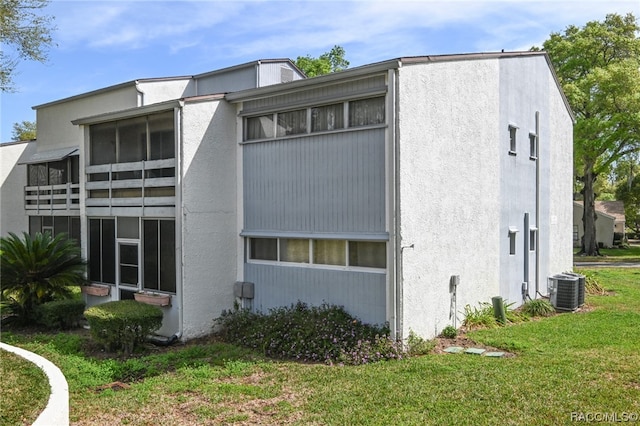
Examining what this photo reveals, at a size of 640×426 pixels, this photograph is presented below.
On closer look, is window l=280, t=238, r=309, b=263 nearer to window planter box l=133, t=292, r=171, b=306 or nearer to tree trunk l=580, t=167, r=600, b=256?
window planter box l=133, t=292, r=171, b=306

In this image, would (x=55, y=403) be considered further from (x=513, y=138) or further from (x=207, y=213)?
(x=513, y=138)

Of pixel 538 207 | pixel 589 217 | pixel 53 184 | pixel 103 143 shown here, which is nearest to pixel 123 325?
pixel 103 143

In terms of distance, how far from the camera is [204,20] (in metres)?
10.9

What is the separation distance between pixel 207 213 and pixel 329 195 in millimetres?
2913

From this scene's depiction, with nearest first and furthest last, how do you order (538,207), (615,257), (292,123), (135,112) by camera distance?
(292,123) → (135,112) → (538,207) → (615,257)

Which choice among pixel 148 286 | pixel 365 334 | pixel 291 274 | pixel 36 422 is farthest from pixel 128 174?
pixel 36 422

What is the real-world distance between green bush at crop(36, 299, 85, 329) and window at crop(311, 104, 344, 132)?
7.59 m

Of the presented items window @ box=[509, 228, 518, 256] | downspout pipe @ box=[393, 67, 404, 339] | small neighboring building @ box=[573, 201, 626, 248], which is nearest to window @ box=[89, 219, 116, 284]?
downspout pipe @ box=[393, 67, 404, 339]

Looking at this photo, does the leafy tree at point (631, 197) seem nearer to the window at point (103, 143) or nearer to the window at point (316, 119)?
the window at point (316, 119)

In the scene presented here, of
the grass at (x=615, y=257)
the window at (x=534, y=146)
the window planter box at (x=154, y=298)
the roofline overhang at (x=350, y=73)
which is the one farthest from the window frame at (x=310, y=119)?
the grass at (x=615, y=257)

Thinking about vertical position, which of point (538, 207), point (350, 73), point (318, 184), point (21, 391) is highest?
point (350, 73)

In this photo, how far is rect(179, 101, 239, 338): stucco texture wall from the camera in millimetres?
11477

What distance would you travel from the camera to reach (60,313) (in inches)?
513

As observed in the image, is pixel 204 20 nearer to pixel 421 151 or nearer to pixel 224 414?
pixel 421 151
